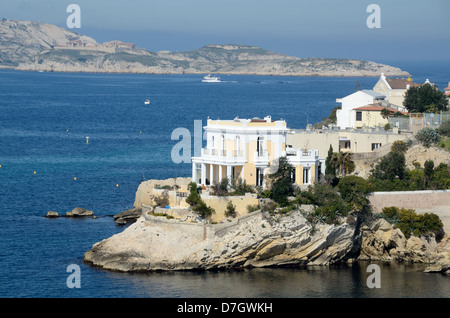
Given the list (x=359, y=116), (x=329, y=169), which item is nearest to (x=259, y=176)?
(x=329, y=169)

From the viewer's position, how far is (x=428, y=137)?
199 feet

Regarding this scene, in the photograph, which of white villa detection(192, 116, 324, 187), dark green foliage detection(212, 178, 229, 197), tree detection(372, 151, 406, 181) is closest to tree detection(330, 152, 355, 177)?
tree detection(372, 151, 406, 181)

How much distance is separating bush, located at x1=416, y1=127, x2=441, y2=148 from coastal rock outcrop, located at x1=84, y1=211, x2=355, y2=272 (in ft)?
44.4

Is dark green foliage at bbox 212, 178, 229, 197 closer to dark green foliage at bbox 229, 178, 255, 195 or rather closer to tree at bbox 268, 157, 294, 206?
dark green foliage at bbox 229, 178, 255, 195

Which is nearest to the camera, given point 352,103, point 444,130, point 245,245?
point 245,245

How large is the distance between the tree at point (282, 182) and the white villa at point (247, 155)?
3.44ft

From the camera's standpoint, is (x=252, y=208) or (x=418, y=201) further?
(x=418, y=201)

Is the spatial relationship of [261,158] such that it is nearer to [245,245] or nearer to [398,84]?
[245,245]

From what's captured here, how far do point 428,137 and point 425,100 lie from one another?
33.6ft

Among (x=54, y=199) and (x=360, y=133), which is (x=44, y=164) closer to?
(x=54, y=199)

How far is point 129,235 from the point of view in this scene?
161 ft

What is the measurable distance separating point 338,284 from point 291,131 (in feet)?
64.9

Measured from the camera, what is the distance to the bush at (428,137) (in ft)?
198

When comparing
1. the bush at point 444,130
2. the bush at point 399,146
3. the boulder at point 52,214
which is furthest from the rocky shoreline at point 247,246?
the bush at point 444,130
